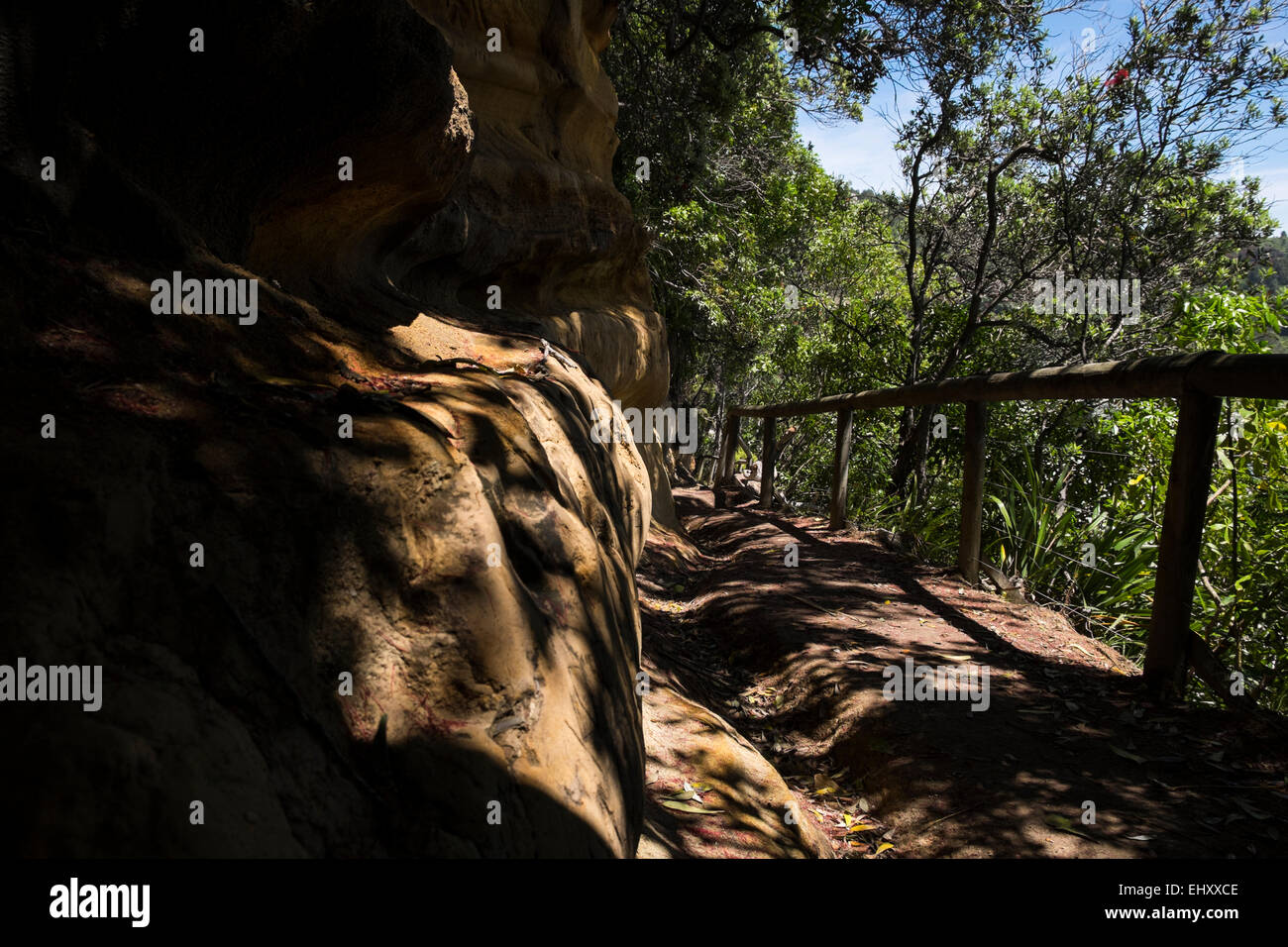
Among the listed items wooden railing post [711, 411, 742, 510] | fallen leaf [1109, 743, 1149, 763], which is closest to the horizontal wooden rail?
fallen leaf [1109, 743, 1149, 763]

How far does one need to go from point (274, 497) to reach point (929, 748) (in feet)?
9.43

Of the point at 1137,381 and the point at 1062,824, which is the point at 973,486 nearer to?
the point at 1137,381

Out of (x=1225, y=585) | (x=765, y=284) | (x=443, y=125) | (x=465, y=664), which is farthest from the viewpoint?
(x=765, y=284)

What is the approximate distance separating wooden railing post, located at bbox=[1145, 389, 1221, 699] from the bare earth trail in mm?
202

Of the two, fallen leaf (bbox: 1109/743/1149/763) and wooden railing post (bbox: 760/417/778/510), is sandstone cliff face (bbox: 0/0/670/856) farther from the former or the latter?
wooden railing post (bbox: 760/417/778/510)

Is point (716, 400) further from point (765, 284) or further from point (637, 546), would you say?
point (637, 546)

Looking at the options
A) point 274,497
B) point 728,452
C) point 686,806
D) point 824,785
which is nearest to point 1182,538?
point 824,785

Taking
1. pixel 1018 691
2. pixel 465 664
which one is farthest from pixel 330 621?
pixel 1018 691

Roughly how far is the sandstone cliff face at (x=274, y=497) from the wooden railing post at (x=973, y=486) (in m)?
3.15

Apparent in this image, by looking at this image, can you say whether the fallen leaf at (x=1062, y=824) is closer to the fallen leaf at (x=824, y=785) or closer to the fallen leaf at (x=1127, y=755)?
the fallen leaf at (x=1127, y=755)

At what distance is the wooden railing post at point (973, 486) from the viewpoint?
5.55 m

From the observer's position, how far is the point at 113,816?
1.10 metres

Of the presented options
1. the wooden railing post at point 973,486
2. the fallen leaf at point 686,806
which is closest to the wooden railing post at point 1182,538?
the wooden railing post at point 973,486
